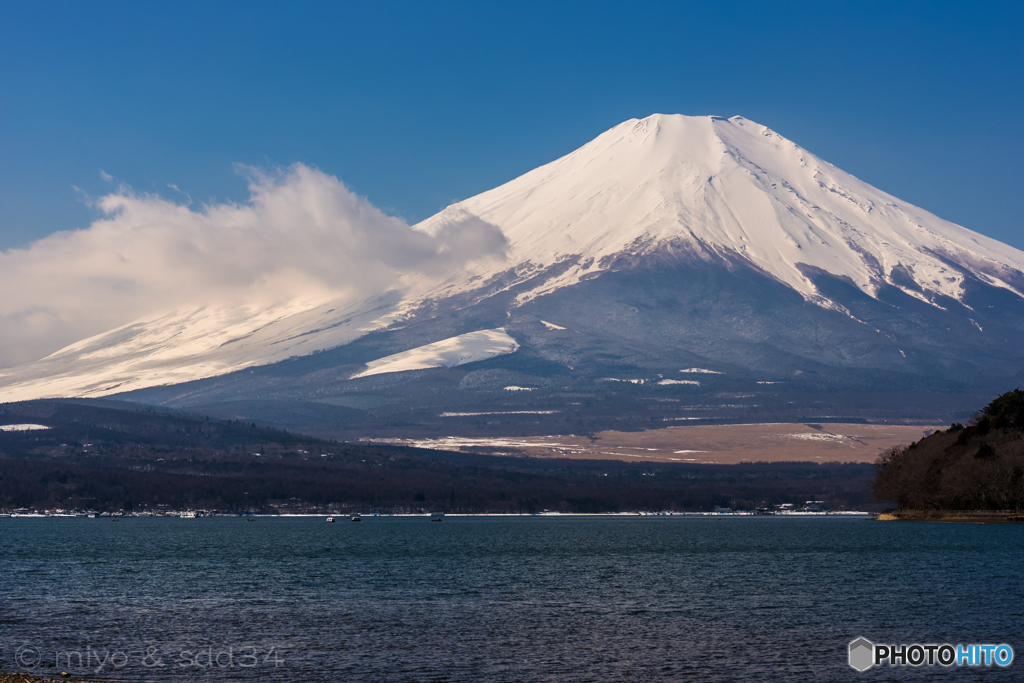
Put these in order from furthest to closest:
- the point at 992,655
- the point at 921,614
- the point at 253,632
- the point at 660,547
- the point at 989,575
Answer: the point at 660,547
the point at 989,575
the point at 921,614
the point at 253,632
the point at 992,655

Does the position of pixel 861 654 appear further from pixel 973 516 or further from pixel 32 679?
pixel 973 516

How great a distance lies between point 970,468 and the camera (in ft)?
473

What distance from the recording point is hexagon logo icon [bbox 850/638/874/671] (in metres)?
47.3

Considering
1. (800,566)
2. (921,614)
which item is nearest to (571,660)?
(921,614)

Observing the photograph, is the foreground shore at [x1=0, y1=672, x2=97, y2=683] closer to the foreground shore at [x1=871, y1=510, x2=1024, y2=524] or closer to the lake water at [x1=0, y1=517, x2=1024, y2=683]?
the lake water at [x1=0, y1=517, x2=1024, y2=683]

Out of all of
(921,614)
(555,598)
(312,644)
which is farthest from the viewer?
(555,598)

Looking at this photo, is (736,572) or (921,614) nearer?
(921,614)

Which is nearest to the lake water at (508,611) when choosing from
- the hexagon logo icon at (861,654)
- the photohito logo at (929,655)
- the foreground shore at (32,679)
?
the hexagon logo icon at (861,654)

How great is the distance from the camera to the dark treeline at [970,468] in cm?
14062

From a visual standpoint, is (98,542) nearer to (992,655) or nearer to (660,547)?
(660,547)

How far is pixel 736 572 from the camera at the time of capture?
95812 mm

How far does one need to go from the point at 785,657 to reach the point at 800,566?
174ft

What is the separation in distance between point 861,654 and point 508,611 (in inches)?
945

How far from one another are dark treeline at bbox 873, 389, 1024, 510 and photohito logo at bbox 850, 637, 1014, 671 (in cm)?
9473
